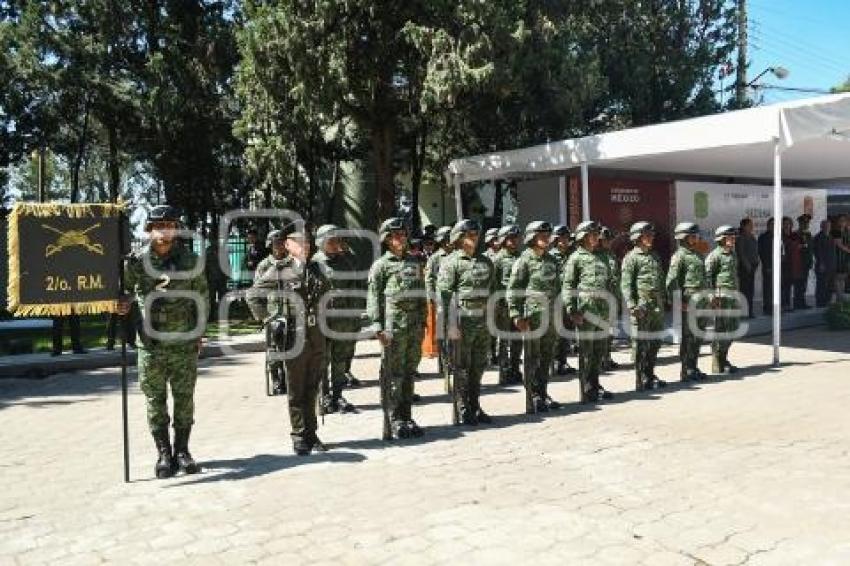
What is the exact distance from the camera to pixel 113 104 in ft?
58.6

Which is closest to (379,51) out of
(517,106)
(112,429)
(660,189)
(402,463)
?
(517,106)

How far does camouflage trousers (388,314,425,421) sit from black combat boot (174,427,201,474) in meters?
1.80

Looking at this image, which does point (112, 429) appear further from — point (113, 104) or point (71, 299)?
point (113, 104)

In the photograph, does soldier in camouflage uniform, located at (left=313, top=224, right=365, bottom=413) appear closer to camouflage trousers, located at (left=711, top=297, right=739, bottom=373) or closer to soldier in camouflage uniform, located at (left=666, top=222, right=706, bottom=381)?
soldier in camouflage uniform, located at (left=666, top=222, right=706, bottom=381)

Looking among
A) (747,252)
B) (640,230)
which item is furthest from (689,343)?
(747,252)

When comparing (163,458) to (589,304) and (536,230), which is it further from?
(589,304)

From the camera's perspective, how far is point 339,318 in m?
8.33

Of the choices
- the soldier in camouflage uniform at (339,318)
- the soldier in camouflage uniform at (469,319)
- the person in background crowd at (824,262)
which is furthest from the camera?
the person in background crowd at (824,262)

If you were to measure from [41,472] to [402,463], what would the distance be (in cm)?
293

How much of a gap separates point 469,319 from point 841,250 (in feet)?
39.9

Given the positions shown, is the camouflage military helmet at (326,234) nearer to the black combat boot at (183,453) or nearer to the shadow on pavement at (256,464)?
the shadow on pavement at (256,464)

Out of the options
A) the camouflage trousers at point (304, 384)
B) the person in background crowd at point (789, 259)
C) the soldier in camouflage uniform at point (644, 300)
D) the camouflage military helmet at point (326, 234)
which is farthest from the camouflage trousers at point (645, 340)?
the person in background crowd at point (789, 259)

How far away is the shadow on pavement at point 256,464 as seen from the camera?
6047 mm

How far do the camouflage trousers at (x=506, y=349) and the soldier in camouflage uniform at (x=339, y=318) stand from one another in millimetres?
1883
